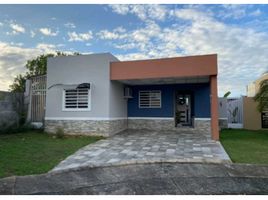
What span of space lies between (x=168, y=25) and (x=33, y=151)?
33.1ft

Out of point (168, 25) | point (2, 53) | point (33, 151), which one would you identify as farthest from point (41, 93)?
point (168, 25)

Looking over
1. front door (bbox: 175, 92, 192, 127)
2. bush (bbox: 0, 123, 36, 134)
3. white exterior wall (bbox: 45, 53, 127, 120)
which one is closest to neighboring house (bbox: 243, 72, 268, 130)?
front door (bbox: 175, 92, 192, 127)

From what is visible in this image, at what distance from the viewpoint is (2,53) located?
1711 cm

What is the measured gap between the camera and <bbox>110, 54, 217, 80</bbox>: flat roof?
13.4m

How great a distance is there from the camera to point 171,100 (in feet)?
59.7

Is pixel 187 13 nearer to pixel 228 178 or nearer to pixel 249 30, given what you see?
pixel 249 30

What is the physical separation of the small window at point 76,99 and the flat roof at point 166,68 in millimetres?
2076

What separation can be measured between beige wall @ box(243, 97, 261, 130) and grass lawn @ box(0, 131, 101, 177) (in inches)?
574

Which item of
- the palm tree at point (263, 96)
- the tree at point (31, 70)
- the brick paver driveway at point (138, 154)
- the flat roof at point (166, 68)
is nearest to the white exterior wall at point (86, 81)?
the flat roof at point (166, 68)

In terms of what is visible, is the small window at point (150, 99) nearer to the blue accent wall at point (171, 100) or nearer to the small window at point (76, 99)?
the blue accent wall at point (171, 100)

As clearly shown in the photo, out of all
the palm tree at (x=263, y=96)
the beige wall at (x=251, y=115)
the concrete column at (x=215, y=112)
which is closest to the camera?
the concrete column at (x=215, y=112)

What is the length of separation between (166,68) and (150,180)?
8108mm

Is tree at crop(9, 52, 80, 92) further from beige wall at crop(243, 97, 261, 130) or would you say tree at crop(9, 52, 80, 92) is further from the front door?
beige wall at crop(243, 97, 261, 130)

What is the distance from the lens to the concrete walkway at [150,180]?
6844mm
